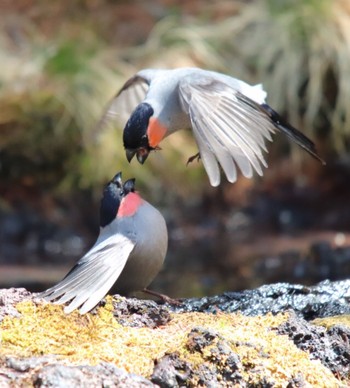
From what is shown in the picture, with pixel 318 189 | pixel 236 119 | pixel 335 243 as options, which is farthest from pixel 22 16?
pixel 236 119

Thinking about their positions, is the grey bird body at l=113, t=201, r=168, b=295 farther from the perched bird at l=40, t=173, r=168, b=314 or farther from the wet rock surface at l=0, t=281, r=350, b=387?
the wet rock surface at l=0, t=281, r=350, b=387

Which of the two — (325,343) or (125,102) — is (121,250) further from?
(125,102)

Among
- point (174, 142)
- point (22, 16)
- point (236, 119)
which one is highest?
point (22, 16)

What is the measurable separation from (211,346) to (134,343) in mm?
246

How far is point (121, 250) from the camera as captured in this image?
11.3 ft

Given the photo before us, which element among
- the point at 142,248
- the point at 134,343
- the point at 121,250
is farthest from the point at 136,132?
the point at 134,343

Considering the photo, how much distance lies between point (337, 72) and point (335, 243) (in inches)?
87.4

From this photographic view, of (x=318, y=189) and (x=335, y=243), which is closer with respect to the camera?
(x=335, y=243)

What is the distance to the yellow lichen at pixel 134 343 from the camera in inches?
109

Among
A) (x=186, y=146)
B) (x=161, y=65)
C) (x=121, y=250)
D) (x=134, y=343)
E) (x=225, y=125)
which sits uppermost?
(x=161, y=65)

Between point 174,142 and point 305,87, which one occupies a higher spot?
point 305,87

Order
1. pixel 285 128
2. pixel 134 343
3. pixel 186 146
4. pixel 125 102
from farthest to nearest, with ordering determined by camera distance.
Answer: pixel 186 146 < pixel 125 102 < pixel 285 128 < pixel 134 343

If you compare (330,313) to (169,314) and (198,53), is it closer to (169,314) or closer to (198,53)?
(169,314)

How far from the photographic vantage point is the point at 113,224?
3688mm
